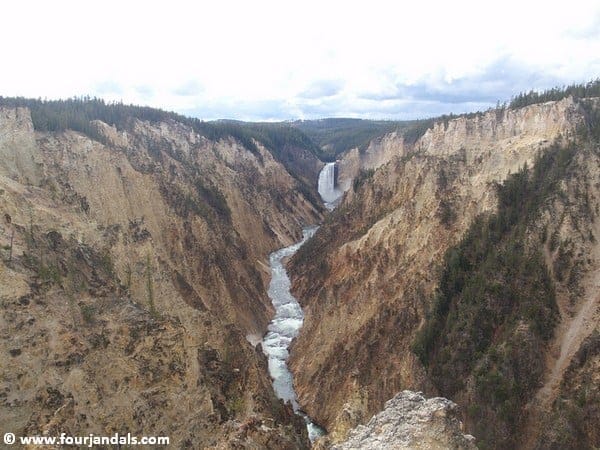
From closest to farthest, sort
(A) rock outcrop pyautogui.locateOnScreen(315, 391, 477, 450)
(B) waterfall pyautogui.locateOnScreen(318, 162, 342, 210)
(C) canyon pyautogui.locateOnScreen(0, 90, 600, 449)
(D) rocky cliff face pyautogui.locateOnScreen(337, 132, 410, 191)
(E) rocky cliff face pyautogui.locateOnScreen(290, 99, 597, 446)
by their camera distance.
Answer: (A) rock outcrop pyautogui.locateOnScreen(315, 391, 477, 450), (C) canyon pyautogui.locateOnScreen(0, 90, 600, 449), (E) rocky cliff face pyautogui.locateOnScreen(290, 99, 597, 446), (D) rocky cliff face pyautogui.locateOnScreen(337, 132, 410, 191), (B) waterfall pyautogui.locateOnScreen(318, 162, 342, 210)

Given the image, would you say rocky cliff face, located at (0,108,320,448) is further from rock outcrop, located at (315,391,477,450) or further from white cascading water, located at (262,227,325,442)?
rock outcrop, located at (315,391,477,450)

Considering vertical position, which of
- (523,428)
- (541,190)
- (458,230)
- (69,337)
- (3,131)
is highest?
(3,131)


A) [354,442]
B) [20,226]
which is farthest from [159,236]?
[354,442]

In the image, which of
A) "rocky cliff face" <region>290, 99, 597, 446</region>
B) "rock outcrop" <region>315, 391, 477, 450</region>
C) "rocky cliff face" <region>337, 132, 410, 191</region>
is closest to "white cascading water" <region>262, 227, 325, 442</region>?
"rocky cliff face" <region>290, 99, 597, 446</region>

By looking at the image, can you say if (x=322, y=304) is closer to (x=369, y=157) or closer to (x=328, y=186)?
(x=369, y=157)

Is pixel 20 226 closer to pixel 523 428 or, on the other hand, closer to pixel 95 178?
pixel 95 178
